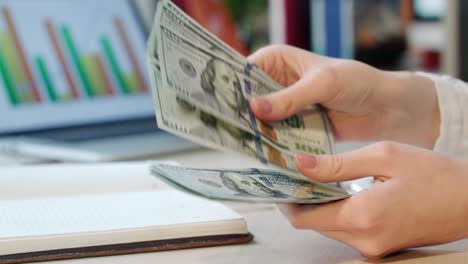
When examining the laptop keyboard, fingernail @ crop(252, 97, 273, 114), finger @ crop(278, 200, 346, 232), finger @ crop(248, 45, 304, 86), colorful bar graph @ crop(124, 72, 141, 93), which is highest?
finger @ crop(248, 45, 304, 86)

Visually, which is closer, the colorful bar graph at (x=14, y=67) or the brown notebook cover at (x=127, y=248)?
the brown notebook cover at (x=127, y=248)

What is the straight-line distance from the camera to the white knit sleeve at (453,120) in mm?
972

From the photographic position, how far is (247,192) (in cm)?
64

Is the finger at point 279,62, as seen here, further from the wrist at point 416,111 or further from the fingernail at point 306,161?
Result: the fingernail at point 306,161

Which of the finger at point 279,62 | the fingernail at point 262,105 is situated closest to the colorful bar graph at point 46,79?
the finger at point 279,62

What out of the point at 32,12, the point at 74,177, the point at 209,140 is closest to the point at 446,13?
the point at 32,12

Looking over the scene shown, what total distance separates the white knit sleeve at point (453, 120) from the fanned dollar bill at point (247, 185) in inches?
13.0

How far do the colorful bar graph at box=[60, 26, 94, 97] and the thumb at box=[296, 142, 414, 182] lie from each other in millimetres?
788

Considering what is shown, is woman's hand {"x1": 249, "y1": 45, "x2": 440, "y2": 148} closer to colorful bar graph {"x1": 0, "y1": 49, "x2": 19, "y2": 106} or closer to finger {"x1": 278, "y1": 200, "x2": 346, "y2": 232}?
finger {"x1": 278, "y1": 200, "x2": 346, "y2": 232}

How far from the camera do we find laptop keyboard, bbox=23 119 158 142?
133 centimetres

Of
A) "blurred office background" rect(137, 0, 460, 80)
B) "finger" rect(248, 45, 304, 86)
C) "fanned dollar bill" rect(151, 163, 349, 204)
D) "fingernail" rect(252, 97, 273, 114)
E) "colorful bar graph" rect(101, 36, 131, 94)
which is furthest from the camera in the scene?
"blurred office background" rect(137, 0, 460, 80)

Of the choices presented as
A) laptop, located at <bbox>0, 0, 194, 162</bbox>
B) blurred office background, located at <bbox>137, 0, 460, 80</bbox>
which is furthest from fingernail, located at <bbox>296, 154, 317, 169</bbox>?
blurred office background, located at <bbox>137, 0, 460, 80</bbox>

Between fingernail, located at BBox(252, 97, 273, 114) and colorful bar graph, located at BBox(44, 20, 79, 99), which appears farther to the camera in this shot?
colorful bar graph, located at BBox(44, 20, 79, 99)

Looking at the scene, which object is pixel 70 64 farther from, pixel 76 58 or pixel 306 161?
pixel 306 161
